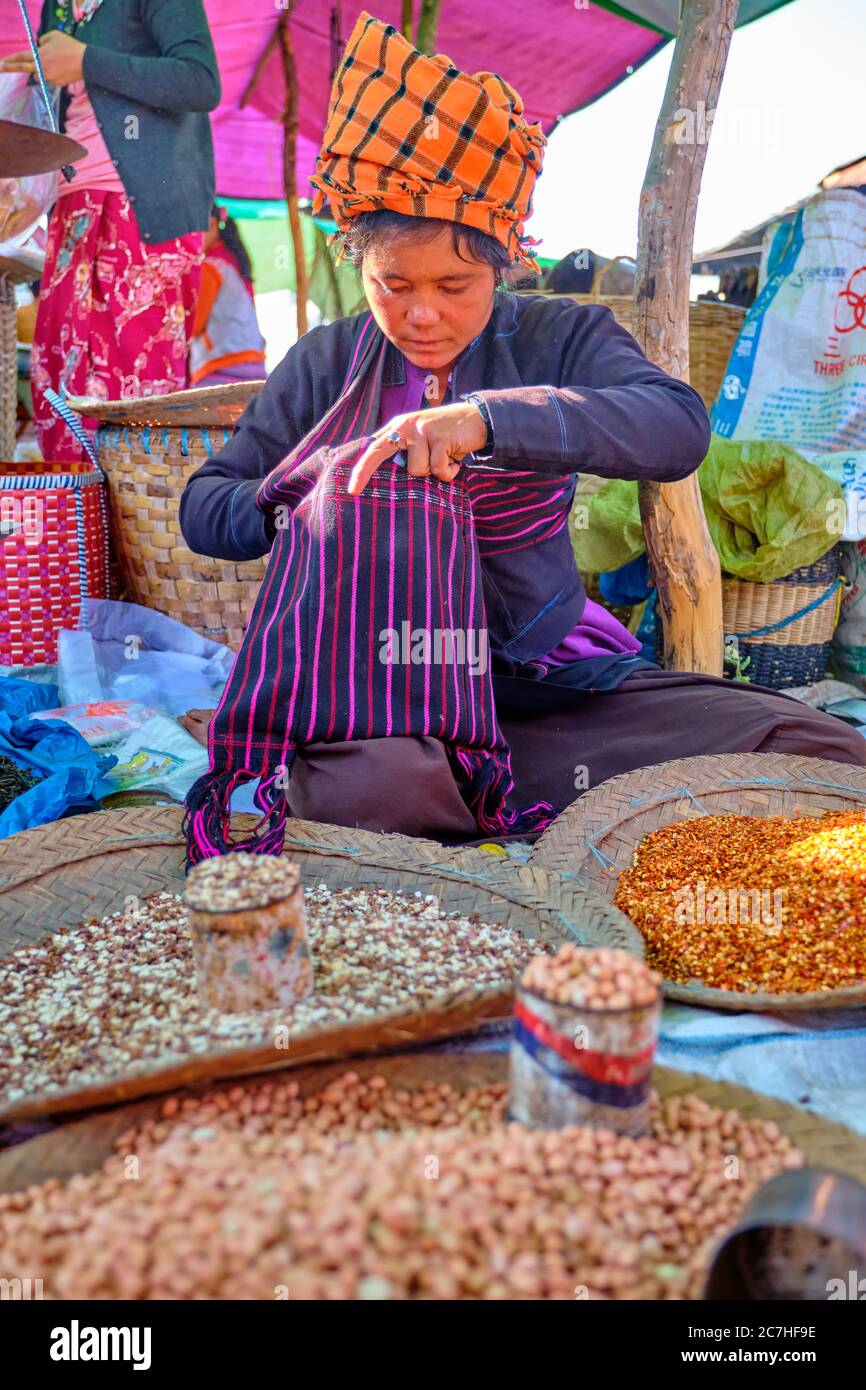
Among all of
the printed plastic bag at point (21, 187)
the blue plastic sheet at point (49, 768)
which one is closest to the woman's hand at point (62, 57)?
the printed plastic bag at point (21, 187)

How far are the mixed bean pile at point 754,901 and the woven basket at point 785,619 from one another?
6.09ft

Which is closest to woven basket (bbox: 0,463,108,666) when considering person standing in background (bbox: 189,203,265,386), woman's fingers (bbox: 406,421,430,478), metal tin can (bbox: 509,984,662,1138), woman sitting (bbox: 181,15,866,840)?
woman sitting (bbox: 181,15,866,840)

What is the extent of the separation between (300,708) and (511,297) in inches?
41.8

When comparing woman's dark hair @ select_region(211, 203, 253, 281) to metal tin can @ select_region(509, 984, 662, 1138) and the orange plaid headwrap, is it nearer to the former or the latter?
the orange plaid headwrap

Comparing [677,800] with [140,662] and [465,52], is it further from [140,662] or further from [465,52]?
[465,52]

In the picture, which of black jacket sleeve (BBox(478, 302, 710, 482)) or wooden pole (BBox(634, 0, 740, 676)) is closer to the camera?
black jacket sleeve (BBox(478, 302, 710, 482))

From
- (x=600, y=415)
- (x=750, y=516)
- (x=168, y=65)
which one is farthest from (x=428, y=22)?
(x=600, y=415)

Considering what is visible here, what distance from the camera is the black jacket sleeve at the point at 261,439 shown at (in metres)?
2.21

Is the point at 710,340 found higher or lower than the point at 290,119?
lower

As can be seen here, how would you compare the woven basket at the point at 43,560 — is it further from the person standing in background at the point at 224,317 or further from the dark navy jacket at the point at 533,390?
the person standing in background at the point at 224,317

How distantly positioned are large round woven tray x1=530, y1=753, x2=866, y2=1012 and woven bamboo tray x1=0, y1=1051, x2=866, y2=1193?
58 cm

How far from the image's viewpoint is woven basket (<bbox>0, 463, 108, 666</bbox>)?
3260mm

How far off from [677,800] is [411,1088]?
0.96m

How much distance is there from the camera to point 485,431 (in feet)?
5.80
